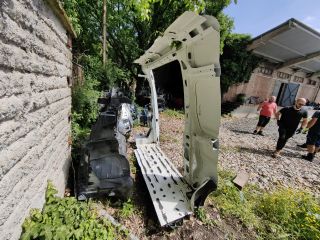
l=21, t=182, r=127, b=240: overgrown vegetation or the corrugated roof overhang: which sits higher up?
the corrugated roof overhang

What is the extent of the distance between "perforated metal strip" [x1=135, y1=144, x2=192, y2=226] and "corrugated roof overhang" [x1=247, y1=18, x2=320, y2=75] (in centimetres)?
884

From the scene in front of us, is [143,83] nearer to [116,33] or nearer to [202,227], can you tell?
[116,33]

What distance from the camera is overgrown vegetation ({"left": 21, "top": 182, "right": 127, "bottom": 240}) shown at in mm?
1647

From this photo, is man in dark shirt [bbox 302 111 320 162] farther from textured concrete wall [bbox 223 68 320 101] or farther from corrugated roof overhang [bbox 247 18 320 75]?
textured concrete wall [bbox 223 68 320 101]

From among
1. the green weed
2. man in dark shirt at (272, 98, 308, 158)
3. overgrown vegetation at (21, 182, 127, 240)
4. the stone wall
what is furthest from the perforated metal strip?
the stone wall

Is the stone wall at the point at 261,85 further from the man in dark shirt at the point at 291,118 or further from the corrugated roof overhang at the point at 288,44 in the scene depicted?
the man in dark shirt at the point at 291,118

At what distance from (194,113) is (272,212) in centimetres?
212

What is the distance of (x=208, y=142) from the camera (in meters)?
2.50

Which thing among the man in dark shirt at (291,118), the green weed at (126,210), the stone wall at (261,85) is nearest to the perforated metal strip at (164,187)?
the green weed at (126,210)

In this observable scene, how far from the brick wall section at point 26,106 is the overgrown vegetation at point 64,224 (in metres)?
0.11

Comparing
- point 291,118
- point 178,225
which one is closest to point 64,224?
point 178,225

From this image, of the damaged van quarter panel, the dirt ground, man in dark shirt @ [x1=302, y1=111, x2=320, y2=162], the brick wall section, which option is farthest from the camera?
man in dark shirt @ [x1=302, y1=111, x2=320, y2=162]

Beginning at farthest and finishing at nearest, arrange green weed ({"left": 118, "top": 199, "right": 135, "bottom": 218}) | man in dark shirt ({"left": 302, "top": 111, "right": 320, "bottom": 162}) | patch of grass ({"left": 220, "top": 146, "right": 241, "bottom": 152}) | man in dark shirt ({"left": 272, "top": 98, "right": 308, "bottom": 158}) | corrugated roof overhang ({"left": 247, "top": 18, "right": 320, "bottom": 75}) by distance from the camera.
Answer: corrugated roof overhang ({"left": 247, "top": 18, "right": 320, "bottom": 75}) < patch of grass ({"left": 220, "top": 146, "right": 241, "bottom": 152}) < man in dark shirt ({"left": 302, "top": 111, "right": 320, "bottom": 162}) < man in dark shirt ({"left": 272, "top": 98, "right": 308, "bottom": 158}) < green weed ({"left": 118, "top": 199, "right": 135, "bottom": 218})

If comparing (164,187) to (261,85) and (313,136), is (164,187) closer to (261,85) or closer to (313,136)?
(313,136)
